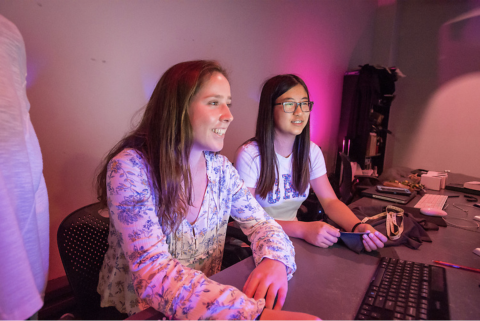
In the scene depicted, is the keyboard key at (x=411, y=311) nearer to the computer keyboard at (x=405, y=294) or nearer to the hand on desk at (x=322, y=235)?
the computer keyboard at (x=405, y=294)

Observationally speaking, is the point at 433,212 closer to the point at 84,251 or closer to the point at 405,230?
the point at 405,230

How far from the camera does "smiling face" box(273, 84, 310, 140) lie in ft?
4.72

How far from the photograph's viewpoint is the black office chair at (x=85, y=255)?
848 mm

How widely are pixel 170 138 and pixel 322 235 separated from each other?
2.14 ft

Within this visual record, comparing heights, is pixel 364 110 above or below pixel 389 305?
above

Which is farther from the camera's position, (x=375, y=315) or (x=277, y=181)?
(x=277, y=181)

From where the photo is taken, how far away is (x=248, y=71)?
2.54m

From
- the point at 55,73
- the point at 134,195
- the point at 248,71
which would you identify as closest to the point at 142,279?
the point at 134,195

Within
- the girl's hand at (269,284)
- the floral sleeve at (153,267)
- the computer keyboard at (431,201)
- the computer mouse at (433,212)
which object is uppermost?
the floral sleeve at (153,267)

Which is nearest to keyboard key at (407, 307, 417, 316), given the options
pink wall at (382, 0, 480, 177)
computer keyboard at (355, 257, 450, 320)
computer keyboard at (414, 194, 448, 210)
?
computer keyboard at (355, 257, 450, 320)

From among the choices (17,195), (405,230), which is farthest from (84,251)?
(405,230)

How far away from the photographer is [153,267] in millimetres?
689

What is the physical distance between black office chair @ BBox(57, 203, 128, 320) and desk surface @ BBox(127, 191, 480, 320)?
0.39 m

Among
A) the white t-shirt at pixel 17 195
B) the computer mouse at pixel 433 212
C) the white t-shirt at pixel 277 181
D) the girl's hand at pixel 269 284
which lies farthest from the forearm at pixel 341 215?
the white t-shirt at pixel 17 195
